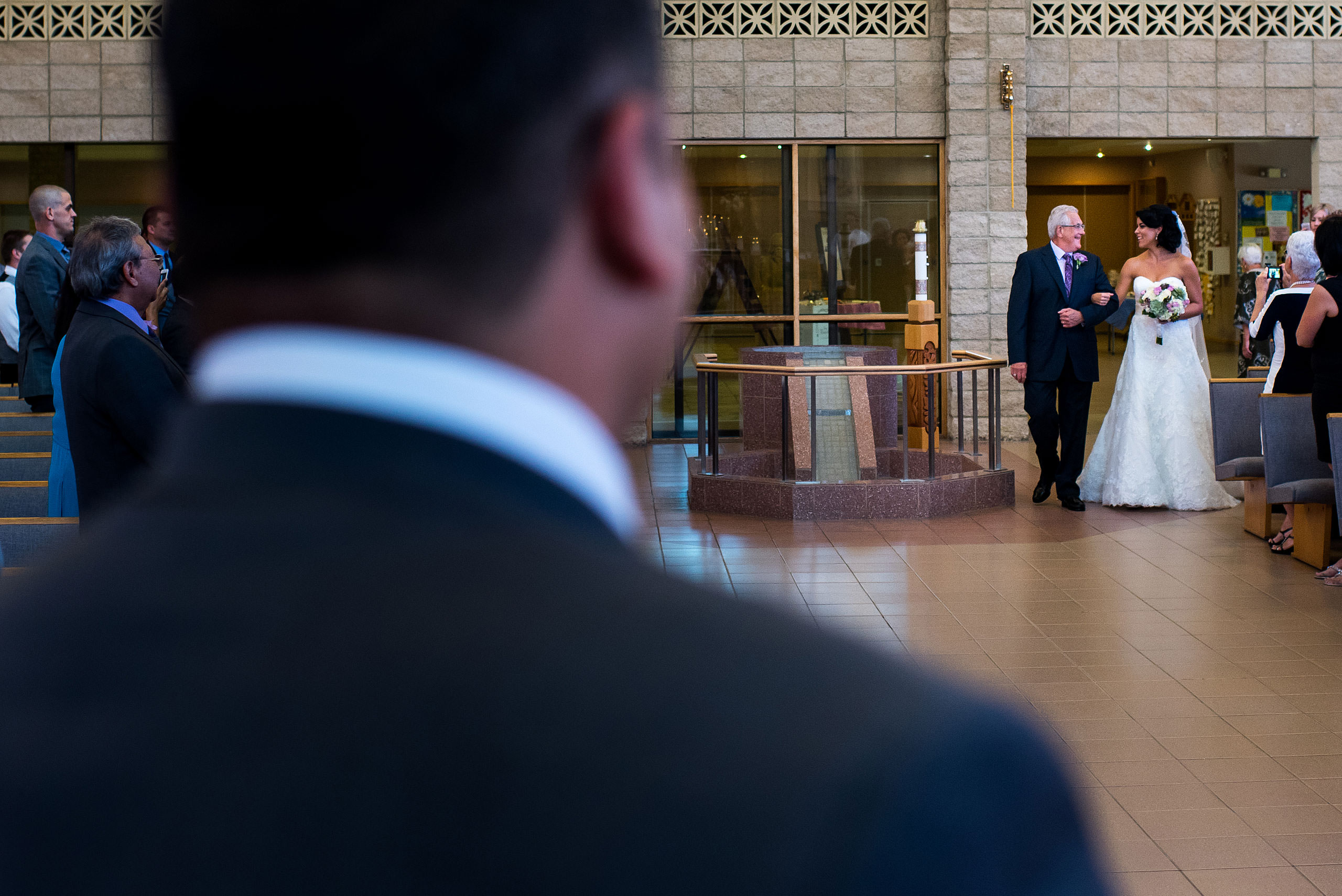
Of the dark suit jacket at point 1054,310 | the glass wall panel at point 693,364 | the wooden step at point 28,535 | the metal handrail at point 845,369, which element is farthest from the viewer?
the glass wall panel at point 693,364

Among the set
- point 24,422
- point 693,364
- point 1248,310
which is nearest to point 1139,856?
point 24,422

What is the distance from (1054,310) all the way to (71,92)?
8762 millimetres

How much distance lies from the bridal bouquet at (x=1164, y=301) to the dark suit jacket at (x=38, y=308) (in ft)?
20.3

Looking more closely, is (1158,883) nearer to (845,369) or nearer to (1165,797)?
(1165,797)

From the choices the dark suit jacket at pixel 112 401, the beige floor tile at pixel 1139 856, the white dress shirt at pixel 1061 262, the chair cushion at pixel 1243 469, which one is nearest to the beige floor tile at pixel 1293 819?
the beige floor tile at pixel 1139 856

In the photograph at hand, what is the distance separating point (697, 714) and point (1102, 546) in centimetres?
729

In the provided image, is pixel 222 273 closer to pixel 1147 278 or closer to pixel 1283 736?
pixel 1283 736

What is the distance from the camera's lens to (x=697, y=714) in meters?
0.42

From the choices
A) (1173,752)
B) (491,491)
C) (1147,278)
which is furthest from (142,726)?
(1147,278)

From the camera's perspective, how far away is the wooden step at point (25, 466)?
6.34m

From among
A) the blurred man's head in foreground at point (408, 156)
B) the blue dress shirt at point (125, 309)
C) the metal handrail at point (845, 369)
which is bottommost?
the metal handrail at point (845, 369)

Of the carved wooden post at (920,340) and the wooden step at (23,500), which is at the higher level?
the carved wooden post at (920,340)

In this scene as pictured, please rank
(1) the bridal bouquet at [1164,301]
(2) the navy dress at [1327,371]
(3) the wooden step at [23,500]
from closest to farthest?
(3) the wooden step at [23,500]
(2) the navy dress at [1327,371]
(1) the bridal bouquet at [1164,301]

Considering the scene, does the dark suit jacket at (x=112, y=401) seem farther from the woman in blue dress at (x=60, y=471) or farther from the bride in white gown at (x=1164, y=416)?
the bride in white gown at (x=1164, y=416)
